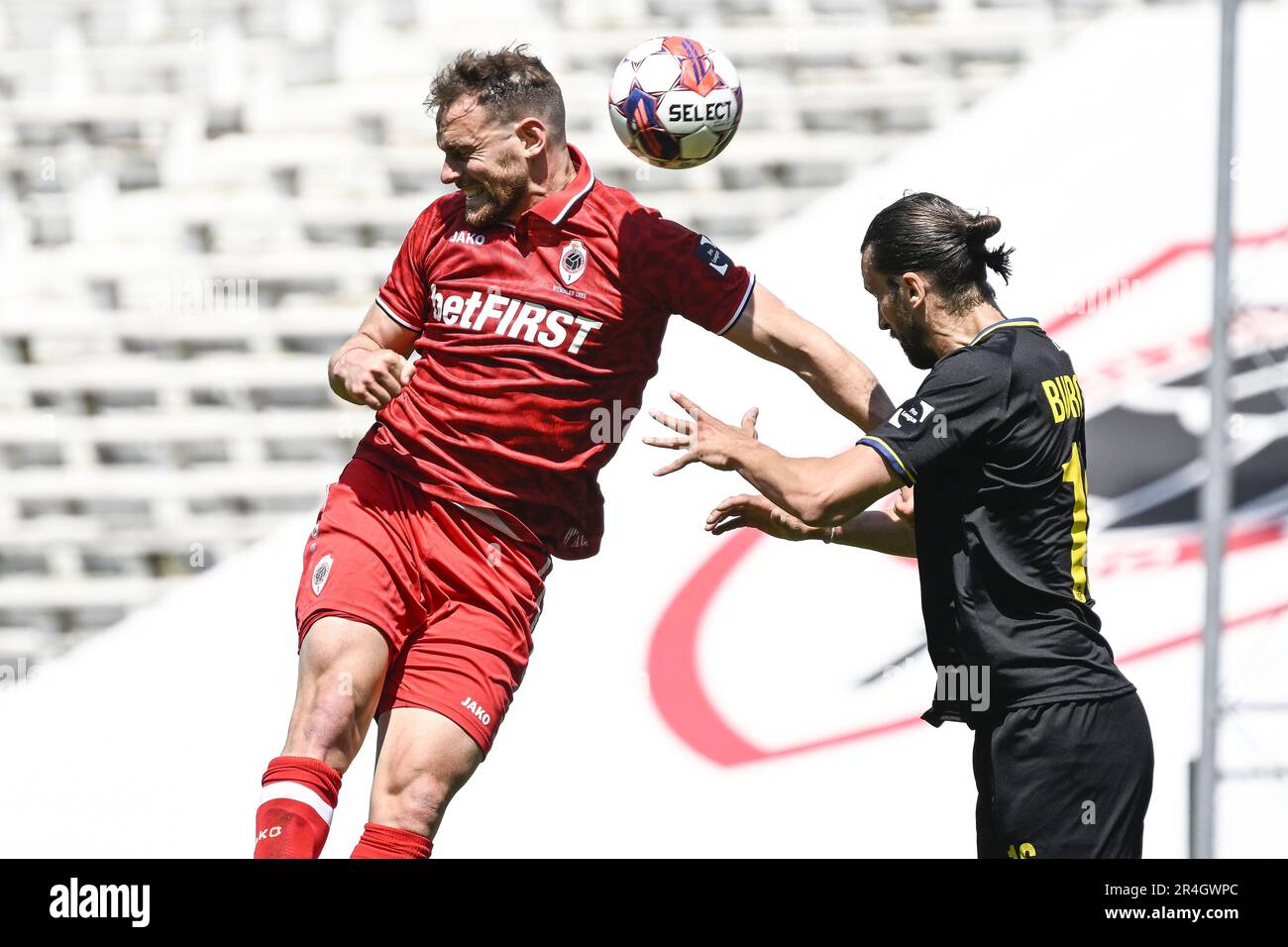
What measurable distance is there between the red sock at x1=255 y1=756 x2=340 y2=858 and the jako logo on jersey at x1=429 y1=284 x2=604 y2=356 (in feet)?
3.37

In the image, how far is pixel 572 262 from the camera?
11.5ft

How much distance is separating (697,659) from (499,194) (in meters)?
2.14

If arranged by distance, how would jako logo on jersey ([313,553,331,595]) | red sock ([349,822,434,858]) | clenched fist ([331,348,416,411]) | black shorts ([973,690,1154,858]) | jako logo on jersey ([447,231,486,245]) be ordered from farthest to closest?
jako logo on jersey ([447,231,486,245])
jako logo on jersey ([313,553,331,595])
clenched fist ([331,348,416,411])
red sock ([349,822,434,858])
black shorts ([973,690,1154,858])

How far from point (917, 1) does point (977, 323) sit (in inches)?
220

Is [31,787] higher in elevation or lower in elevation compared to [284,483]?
lower

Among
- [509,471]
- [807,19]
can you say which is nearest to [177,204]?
[807,19]

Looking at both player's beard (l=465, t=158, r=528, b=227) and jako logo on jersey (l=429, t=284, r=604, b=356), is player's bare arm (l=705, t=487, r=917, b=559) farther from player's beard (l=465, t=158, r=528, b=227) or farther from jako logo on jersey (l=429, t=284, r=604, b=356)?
player's beard (l=465, t=158, r=528, b=227)

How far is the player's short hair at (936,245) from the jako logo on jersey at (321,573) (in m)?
1.37

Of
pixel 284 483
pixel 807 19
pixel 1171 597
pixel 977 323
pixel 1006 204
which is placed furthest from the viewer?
pixel 807 19

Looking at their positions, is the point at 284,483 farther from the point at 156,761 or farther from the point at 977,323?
the point at 977,323

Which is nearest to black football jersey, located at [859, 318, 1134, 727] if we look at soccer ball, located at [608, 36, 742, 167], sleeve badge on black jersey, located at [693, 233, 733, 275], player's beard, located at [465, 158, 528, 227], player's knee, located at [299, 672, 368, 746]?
sleeve badge on black jersey, located at [693, 233, 733, 275]

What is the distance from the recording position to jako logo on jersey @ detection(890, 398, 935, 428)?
310cm

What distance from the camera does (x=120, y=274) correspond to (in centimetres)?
855

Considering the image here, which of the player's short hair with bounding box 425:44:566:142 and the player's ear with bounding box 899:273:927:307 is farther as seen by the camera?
the player's short hair with bounding box 425:44:566:142
